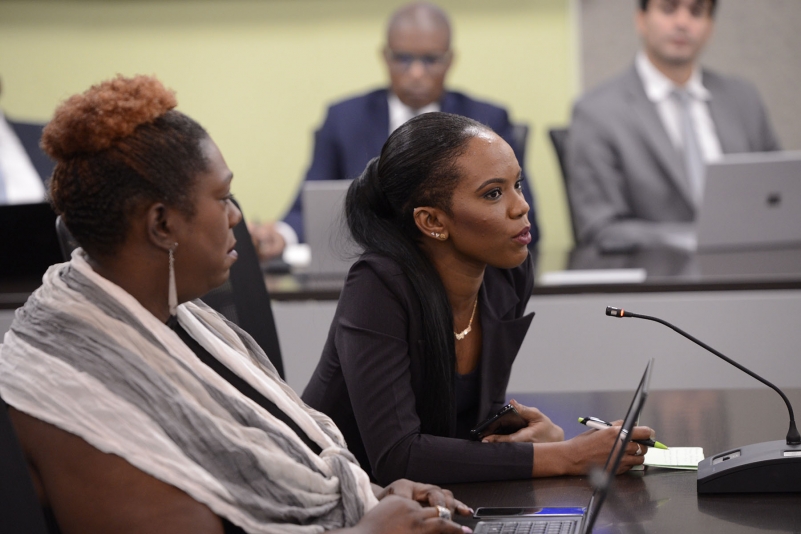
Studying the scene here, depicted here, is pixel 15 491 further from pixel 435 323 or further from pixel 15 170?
pixel 15 170

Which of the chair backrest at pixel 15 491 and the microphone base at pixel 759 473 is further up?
the chair backrest at pixel 15 491

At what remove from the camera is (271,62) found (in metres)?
5.12

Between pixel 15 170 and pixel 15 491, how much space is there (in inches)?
139

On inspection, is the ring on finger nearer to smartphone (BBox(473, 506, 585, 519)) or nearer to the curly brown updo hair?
smartphone (BBox(473, 506, 585, 519))

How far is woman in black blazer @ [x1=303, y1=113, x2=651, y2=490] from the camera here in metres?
1.48

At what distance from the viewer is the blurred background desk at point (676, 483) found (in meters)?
1.24

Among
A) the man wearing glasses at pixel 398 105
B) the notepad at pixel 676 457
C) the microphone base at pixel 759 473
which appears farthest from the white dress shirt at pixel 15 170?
the microphone base at pixel 759 473

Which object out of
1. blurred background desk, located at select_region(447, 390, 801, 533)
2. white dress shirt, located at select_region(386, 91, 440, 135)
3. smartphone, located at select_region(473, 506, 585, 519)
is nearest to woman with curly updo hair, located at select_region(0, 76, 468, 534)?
smartphone, located at select_region(473, 506, 585, 519)

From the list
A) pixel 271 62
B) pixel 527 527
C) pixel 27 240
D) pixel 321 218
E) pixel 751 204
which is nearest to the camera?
pixel 527 527

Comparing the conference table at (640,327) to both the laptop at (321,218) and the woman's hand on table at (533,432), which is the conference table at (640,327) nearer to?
the laptop at (321,218)

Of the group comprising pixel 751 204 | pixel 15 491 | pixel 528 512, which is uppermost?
pixel 15 491

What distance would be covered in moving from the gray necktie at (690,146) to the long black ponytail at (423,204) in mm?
2445

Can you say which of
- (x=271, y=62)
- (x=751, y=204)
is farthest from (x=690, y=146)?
(x=271, y=62)

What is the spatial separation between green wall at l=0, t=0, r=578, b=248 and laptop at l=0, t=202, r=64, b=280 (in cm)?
241
